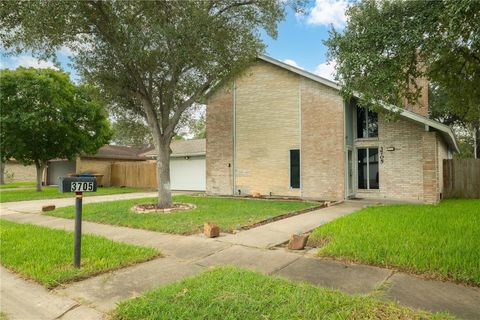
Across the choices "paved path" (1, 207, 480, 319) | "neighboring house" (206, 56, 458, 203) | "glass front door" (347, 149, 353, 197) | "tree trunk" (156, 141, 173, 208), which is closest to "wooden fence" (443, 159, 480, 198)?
"neighboring house" (206, 56, 458, 203)

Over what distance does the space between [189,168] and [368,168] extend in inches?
441

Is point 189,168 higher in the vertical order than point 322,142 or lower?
lower

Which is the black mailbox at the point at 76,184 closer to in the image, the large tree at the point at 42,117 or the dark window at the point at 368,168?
the dark window at the point at 368,168

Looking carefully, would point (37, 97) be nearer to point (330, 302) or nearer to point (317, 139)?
point (317, 139)

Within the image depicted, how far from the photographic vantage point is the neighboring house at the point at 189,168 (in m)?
20.0

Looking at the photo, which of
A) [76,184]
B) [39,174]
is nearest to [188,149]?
[39,174]

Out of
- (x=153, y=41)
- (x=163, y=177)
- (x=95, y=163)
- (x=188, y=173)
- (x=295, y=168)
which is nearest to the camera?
(x=153, y=41)

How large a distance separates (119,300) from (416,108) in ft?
51.2

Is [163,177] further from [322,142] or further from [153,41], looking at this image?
[322,142]

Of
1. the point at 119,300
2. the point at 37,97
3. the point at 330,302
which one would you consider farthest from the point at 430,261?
the point at 37,97

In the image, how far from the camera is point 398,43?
492 cm

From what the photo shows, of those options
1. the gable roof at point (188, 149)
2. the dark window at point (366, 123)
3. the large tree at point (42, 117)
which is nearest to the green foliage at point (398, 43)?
the dark window at point (366, 123)

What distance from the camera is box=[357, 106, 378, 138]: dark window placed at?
1350 centimetres

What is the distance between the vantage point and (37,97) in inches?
695
